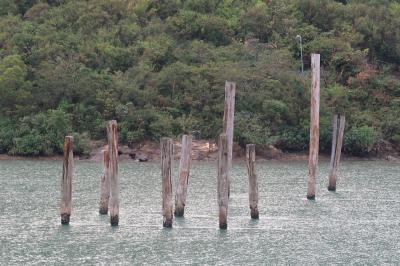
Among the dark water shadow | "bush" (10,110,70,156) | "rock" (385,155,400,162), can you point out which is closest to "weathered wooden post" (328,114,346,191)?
the dark water shadow

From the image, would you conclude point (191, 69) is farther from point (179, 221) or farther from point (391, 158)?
point (179, 221)

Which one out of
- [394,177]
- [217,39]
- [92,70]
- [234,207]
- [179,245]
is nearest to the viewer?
[179,245]

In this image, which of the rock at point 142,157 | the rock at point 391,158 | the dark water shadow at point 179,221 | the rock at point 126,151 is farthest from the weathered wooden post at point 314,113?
the rock at point 391,158

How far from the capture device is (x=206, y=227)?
87.8ft

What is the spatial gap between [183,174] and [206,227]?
199 cm

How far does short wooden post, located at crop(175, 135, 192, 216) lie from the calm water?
665mm

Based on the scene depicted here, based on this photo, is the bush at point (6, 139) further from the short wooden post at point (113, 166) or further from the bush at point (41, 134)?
the short wooden post at point (113, 166)

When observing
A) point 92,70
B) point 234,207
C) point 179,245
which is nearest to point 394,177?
point 234,207

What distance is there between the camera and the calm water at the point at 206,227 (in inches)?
901

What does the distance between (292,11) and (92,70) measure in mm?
21146

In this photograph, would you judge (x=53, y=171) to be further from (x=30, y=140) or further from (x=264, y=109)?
(x=264, y=109)

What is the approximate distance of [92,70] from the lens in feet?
215

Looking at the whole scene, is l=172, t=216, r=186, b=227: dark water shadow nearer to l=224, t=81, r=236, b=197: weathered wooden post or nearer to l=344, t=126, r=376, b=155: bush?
l=224, t=81, r=236, b=197: weathered wooden post

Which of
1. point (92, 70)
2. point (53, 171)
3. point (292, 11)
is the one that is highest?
point (292, 11)
